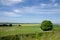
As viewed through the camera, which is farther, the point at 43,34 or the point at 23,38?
the point at 43,34

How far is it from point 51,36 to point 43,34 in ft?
1.24

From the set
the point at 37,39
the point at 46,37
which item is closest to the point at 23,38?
the point at 37,39

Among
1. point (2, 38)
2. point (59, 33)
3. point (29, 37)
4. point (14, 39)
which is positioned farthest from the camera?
point (59, 33)

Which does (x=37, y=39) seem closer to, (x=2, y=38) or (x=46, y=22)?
(x=2, y=38)

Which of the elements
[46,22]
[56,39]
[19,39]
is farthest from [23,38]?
[46,22]

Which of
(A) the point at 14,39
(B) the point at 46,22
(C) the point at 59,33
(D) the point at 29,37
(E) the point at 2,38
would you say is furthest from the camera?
(B) the point at 46,22

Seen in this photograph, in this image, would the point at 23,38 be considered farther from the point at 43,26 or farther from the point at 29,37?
the point at 43,26

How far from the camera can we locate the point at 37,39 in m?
5.92

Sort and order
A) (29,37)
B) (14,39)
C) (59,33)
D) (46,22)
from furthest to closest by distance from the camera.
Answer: (46,22), (59,33), (29,37), (14,39)

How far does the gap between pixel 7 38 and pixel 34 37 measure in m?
1.24

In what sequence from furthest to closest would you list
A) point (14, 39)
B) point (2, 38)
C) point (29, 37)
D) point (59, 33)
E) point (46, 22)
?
point (46, 22)
point (59, 33)
point (29, 37)
point (14, 39)
point (2, 38)

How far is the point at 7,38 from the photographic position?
5.30 metres

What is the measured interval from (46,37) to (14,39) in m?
1.51

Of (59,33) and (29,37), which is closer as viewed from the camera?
(29,37)
